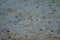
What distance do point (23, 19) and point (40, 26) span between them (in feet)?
1.01

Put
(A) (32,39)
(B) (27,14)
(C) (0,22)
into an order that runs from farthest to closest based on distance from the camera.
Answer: (B) (27,14) < (C) (0,22) < (A) (32,39)

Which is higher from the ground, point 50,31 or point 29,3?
point 29,3

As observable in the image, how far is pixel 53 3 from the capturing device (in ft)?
7.49

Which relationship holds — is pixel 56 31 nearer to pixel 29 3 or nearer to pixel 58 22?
pixel 58 22

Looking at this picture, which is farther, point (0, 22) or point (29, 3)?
point (29, 3)

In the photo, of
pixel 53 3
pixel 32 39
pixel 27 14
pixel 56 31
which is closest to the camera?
pixel 32 39

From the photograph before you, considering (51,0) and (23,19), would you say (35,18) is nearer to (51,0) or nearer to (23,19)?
(23,19)

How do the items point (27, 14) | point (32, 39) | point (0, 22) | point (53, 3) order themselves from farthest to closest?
point (53, 3) → point (27, 14) → point (0, 22) → point (32, 39)

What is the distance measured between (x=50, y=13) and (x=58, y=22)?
240mm

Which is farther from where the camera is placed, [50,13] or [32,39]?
[50,13]

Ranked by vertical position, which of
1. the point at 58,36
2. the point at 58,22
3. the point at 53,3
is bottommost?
the point at 58,36

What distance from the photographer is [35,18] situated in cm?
203

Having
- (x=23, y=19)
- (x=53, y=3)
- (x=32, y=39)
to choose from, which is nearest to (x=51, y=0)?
(x=53, y=3)

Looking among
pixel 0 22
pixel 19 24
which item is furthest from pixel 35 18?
pixel 0 22
